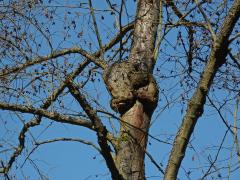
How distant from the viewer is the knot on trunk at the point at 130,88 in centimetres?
468

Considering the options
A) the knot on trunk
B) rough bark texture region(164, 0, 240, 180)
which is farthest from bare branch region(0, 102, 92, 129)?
rough bark texture region(164, 0, 240, 180)

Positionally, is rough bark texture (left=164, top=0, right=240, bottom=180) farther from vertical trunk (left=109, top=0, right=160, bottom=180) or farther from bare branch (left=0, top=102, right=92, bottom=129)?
bare branch (left=0, top=102, right=92, bottom=129)

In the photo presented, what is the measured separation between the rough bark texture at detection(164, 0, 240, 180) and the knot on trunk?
0.80 metres

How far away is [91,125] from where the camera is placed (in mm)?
4152

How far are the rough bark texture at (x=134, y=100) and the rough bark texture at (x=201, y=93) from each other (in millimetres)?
514

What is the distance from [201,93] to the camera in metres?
3.94

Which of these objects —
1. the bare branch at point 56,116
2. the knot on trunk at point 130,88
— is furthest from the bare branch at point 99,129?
the knot on trunk at point 130,88

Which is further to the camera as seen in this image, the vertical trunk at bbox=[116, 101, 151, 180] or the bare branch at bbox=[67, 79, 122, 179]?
the vertical trunk at bbox=[116, 101, 151, 180]

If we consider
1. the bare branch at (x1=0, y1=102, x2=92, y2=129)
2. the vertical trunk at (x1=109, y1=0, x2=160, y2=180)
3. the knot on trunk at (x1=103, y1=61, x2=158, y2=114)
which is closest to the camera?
the bare branch at (x1=0, y1=102, x2=92, y2=129)

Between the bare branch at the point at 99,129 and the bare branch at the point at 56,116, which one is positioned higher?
the bare branch at the point at 56,116

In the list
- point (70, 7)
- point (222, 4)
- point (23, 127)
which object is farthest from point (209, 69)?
point (23, 127)

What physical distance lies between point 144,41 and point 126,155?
131 centimetres

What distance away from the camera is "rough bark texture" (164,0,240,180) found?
12.6ft

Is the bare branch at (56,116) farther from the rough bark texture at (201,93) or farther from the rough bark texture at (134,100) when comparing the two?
the rough bark texture at (201,93)
